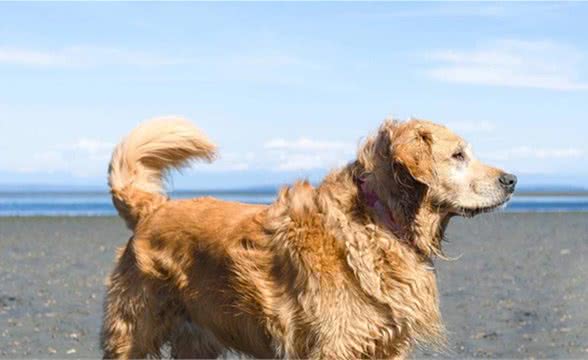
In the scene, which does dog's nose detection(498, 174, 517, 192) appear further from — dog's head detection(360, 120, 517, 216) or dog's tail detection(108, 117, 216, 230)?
dog's tail detection(108, 117, 216, 230)

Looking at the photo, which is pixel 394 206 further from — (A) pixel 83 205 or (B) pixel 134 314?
(A) pixel 83 205

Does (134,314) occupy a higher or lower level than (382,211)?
lower

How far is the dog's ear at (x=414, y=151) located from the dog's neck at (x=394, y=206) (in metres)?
0.09

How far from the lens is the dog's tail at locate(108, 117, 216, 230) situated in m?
8.17

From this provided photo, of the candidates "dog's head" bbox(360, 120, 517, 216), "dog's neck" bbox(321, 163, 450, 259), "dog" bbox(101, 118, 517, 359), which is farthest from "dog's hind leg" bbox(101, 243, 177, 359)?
"dog's head" bbox(360, 120, 517, 216)

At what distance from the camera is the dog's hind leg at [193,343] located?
7.62m

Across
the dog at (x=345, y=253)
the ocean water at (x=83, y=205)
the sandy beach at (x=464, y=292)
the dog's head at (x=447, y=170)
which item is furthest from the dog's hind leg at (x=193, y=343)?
the ocean water at (x=83, y=205)

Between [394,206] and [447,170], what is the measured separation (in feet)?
1.32

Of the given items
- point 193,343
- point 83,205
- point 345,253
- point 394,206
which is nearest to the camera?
point 345,253

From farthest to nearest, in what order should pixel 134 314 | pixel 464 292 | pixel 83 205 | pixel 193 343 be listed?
pixel 83 205, pixel 464 292, pixel 193 343, pixel 134 314

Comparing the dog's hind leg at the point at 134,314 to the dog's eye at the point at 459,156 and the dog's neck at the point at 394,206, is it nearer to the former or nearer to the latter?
the dog's neck at the point at 394,206

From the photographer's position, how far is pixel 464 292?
14.5 m

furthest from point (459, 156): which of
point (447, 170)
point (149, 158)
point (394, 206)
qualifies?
point (149, 158)

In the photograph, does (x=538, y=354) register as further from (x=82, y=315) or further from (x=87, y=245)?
(x=87, y=245)
